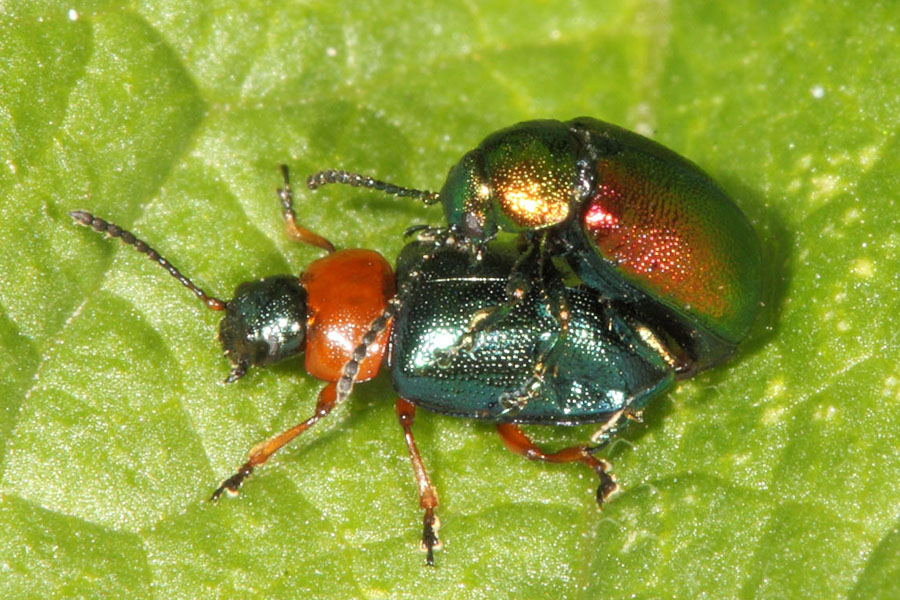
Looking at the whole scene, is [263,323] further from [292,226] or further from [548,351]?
[548,351]

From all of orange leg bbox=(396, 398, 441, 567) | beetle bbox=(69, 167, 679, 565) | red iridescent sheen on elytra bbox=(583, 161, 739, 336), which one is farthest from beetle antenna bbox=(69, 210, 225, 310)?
red iridescent sheen on elytra bbox=(583, 161, 739, 336)

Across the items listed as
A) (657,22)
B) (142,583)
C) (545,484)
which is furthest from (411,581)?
(657,22)

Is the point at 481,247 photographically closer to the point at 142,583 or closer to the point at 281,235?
the point at 281,235

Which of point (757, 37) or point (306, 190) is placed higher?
point (757, 37)

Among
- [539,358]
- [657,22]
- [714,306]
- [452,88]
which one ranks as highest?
[657,22]

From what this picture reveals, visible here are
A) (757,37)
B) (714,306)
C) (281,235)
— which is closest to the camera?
(714,306)

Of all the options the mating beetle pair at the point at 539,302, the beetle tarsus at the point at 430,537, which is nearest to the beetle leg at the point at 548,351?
the mating beetle pair at the point at 539,302
